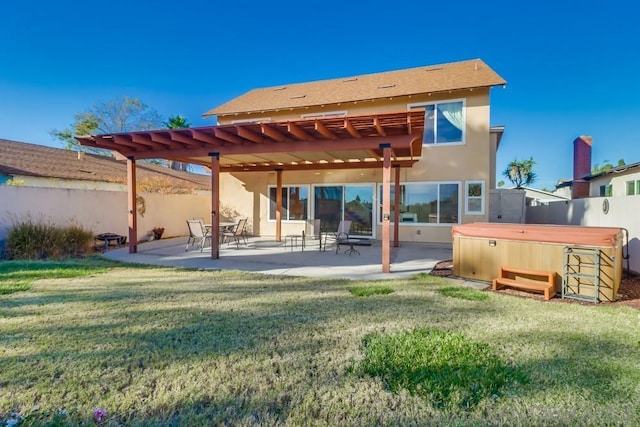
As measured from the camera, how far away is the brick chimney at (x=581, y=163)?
16.7m

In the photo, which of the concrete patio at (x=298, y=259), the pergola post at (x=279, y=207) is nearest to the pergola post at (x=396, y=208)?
the concrete patio at (x=298, y=259)

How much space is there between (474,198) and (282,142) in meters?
7.44

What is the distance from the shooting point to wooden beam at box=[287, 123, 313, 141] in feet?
23.2

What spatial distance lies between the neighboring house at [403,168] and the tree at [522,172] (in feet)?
54.9

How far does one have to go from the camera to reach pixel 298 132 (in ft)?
24.2

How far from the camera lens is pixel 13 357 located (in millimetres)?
3057

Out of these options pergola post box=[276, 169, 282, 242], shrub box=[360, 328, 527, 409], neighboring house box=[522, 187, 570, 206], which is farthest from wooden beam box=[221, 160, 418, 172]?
neighboring house box=[522, 187, 570, 206]

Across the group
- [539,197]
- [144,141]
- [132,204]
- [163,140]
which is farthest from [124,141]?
[539,197]

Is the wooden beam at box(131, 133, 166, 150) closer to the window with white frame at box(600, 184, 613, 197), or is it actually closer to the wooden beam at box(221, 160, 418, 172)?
the wooden beam at box(221, 160, 418, 172)

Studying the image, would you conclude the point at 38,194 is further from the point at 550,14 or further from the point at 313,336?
the point at 550,14

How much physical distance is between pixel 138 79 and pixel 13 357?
21783 mm

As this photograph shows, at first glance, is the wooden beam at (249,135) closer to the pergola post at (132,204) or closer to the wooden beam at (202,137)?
the wooden beam at (202,137)

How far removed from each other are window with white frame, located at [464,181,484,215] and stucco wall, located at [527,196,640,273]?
118 inches

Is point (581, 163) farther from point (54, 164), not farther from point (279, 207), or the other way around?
point (54, 164)
